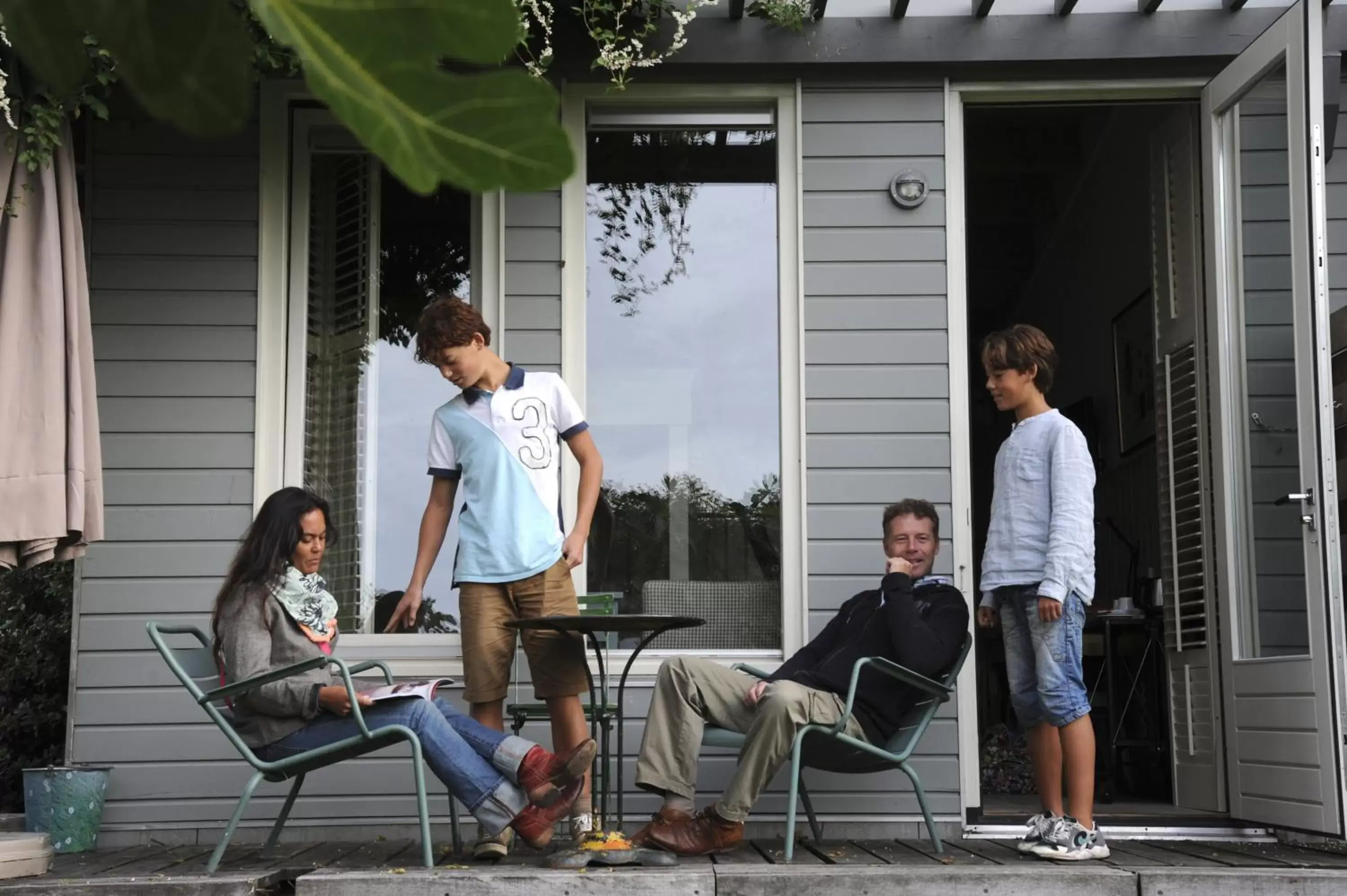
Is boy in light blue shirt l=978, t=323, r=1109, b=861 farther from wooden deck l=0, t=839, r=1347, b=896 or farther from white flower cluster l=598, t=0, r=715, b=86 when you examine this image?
white flower cluster l=598, t=0, r=715, b=86

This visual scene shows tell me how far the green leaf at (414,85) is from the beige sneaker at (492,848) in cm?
329

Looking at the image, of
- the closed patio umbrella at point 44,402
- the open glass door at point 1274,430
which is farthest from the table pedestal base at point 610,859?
the open glass door at point 1274,430

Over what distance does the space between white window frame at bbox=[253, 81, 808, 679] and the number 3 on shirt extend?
56cm

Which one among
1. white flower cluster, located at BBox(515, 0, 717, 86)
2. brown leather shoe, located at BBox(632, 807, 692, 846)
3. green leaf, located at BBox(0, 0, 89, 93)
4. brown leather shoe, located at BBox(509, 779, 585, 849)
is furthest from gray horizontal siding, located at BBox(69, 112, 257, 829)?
green leaf, located at BBox(0, 0, 89, 93)

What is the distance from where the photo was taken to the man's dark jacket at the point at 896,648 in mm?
3721

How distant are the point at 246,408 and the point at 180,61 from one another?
14.1ft

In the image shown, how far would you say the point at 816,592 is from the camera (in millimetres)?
4355

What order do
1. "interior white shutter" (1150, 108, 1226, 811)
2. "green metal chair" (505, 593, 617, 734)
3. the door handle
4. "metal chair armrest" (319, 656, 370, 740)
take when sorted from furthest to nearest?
"interior white shutter" (1150, 108, 1226, 811) → "green metal chair" (505, 593, 617, 734) → the door handle → "metal chair armrest" (319, 656, 370, 740)

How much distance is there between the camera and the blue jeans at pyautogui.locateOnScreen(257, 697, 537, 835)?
3.45 meters

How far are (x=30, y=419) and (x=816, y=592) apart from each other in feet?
6.89

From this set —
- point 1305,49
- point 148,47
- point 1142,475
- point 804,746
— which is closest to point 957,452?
point 804,746

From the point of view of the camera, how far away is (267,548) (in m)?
3.59

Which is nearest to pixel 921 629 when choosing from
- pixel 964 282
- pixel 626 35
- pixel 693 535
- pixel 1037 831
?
pixel 1037 831

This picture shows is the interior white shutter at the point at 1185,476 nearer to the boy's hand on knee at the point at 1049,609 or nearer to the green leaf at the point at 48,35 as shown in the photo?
the boy's hand on knee at the point at 1049,609
